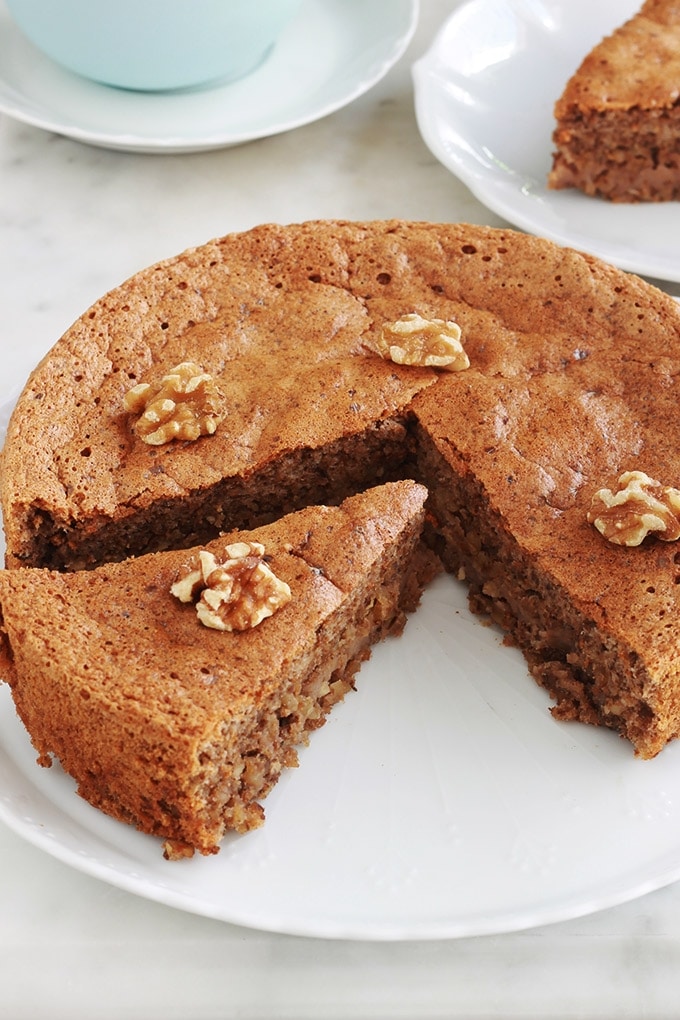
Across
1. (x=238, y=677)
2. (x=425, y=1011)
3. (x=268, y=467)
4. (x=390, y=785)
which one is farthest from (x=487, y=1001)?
(x=268, y=467)

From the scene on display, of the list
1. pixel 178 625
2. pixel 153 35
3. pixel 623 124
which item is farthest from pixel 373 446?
pixel 153 35

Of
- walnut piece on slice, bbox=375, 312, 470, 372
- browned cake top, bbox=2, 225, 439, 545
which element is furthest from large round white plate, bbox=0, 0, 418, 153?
walnut piece on slice, bbox=375, 312, 470, 372

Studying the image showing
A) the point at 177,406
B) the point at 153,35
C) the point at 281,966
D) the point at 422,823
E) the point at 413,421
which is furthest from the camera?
the point at 153,35

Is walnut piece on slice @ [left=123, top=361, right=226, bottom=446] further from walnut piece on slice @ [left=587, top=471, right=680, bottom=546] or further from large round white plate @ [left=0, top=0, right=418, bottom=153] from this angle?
large round white plate @ [left=0, top=0, right=418, bottom=153]

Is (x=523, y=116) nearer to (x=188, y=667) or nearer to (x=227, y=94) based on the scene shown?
(x=227, y=94)

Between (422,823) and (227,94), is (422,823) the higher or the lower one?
the lower one

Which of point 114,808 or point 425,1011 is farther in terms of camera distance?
point 114,808

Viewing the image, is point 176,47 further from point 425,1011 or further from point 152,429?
point 425,1011
